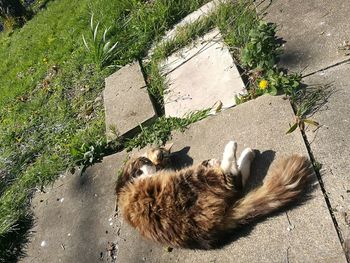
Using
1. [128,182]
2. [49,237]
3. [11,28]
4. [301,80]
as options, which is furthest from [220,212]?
[11,28]

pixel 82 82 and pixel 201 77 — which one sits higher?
pixel 82 82

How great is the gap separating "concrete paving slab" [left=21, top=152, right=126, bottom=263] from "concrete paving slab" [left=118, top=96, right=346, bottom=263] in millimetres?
206

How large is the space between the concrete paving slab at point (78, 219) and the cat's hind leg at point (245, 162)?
1.19 m

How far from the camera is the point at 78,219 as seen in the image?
3.67 meters

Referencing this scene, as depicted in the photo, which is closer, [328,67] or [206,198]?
[206,198]

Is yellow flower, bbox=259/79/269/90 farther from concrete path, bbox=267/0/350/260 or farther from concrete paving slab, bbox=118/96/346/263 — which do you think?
concrete path, bbox=267/0/350/260

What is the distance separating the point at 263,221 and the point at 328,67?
143 cm

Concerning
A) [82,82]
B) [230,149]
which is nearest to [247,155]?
[230,149]

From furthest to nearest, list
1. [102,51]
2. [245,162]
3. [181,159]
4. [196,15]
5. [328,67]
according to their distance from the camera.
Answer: [102,51] → [196,15] → [181,159] → [328,67] → [245,162]

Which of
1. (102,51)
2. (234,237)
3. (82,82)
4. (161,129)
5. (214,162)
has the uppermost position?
(102,51)

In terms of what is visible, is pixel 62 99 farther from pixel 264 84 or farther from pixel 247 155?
pixel 247 155

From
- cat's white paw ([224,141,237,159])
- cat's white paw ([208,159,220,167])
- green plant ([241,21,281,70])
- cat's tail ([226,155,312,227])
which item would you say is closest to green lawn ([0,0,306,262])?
green plant ([241,21,281,70])

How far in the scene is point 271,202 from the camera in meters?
2.64

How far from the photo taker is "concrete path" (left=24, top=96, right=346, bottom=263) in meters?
2.57
